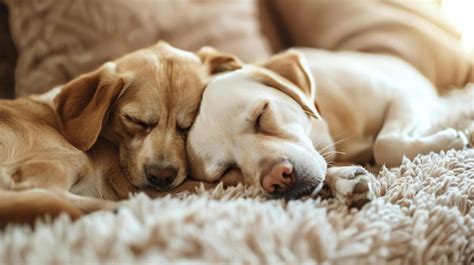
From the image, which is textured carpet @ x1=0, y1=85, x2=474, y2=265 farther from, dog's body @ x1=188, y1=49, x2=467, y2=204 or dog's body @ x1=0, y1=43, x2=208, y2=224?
dog's body @ x1=0, y1=43, x2=208, y2=224

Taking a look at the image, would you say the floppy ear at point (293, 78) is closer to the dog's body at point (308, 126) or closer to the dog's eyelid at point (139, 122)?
the dog's body at point (308, 126)

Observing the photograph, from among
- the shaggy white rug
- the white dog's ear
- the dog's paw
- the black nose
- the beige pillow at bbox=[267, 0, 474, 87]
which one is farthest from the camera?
the beige pillow at bbox=[267, 0, 474, 87]

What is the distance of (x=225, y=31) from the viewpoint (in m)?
2.36

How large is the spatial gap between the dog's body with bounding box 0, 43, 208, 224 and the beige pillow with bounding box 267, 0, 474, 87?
114 cm

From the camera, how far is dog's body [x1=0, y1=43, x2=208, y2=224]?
142cm

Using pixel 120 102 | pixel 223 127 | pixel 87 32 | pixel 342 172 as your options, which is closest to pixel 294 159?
pixel 342 172

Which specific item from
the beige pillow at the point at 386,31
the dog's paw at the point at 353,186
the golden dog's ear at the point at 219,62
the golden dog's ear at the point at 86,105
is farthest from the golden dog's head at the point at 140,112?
the beige pillow at the point at 386,31

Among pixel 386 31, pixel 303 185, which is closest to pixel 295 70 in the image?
pixel 303 185

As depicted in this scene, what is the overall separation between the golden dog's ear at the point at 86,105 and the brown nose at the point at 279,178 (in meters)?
0.55

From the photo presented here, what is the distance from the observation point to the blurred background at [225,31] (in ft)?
6.72

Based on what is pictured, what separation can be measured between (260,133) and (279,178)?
0.78 ft

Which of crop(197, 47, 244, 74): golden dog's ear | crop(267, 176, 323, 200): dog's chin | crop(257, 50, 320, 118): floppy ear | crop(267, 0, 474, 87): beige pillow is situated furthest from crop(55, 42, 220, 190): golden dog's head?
crop(267, 0, 474, 87): beige pillow

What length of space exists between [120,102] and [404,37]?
160cm

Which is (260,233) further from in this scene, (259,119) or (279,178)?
(259,119)
